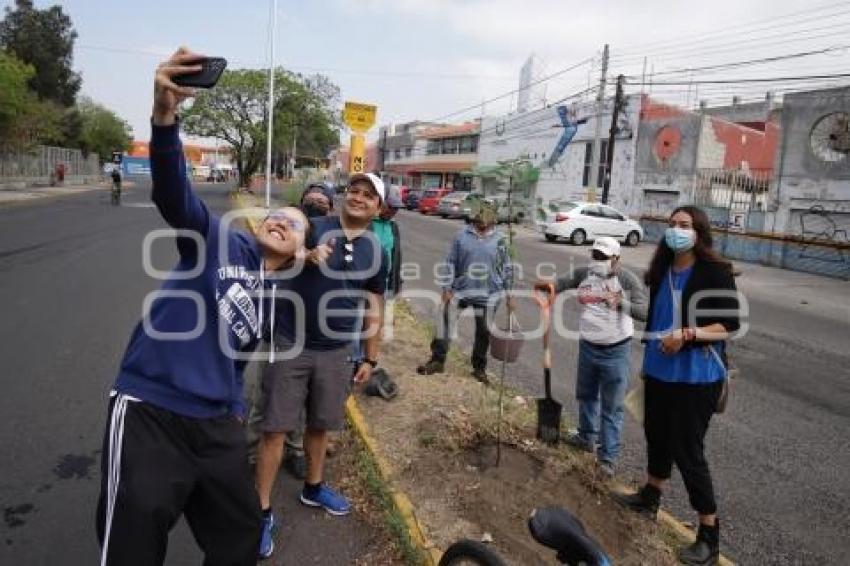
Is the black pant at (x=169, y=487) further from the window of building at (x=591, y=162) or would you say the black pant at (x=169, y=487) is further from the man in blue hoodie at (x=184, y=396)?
the window of building at (x=591, y=162)

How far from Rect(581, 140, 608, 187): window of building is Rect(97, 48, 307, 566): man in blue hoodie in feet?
101

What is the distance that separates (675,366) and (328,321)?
187 cm

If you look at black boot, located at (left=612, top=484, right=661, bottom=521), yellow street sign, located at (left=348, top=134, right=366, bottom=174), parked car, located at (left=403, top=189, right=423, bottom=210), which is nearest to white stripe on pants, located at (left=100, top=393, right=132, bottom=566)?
black boot, located at (left=612, top=484, right=661, bottom=521)

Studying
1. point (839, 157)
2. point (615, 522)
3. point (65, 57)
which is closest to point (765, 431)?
point (615, 522)

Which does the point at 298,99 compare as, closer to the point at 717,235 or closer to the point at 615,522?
the point at 717,235

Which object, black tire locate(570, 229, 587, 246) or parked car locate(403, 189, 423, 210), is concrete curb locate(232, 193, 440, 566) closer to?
black tire locate(570, 229, 587, 246)

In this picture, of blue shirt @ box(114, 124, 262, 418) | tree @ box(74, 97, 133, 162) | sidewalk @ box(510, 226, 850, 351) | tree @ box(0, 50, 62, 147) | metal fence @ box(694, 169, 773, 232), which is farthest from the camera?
tree @ box(74, 97, 133, 162)

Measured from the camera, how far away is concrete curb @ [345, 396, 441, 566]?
3299mm

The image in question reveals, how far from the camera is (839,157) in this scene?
19531mm

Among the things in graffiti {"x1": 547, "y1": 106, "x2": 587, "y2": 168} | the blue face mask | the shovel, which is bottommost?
the shovel

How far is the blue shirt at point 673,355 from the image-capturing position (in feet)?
11.5

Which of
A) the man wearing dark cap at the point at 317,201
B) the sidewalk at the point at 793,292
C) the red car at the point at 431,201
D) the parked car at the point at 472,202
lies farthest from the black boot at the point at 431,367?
the red car at the point at 431,201

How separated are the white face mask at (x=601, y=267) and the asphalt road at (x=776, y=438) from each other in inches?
55.7

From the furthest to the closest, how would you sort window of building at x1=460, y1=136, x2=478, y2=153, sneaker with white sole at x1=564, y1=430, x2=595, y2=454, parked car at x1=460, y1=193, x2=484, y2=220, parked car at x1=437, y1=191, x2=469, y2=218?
1. window of building at x1=460, y1=136, x2=478, y2=153
2. parked car at x1=437, y1=191, x2=469, y2=218
3. parked car at x1=460, y1=193, x2=484, y2=220
4. sneaker with white sole at x1=564, y1=430, x2=595, y2=454
